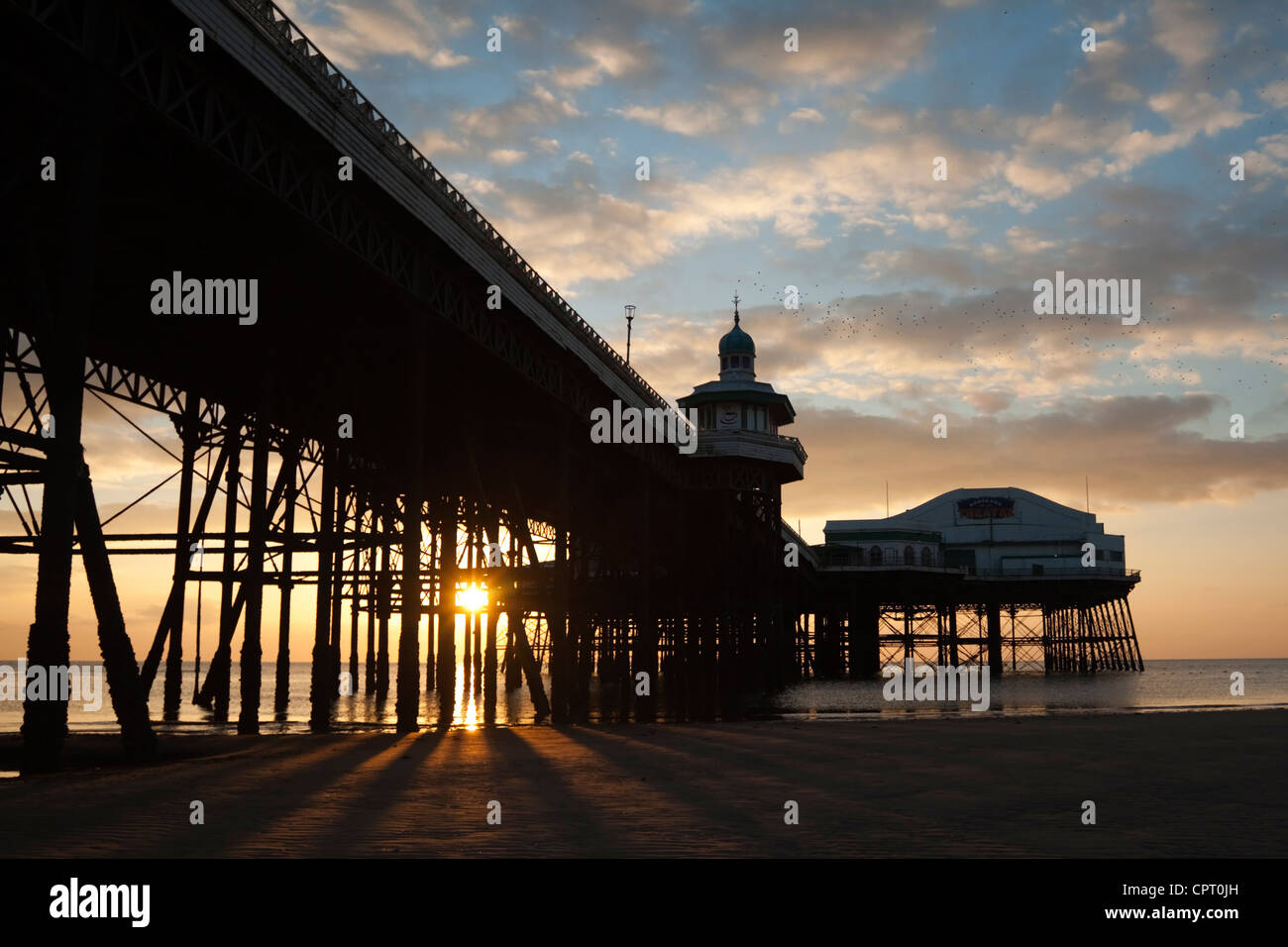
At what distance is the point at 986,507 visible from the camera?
128 m

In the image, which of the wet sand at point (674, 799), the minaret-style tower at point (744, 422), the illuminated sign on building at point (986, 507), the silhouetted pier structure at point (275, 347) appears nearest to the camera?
the wet sand at point (674, 799)

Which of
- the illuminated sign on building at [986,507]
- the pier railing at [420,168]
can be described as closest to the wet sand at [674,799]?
the pier railing at [420,168]

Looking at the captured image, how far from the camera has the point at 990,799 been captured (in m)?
13.2

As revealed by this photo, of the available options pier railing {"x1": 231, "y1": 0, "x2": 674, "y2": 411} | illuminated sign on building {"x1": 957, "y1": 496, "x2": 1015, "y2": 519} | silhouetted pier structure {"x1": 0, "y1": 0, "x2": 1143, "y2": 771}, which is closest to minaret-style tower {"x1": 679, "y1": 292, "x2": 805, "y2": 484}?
silhouetted pier structure {"x1": 0, "y1": 0, "x2": 1143, "y2": 771}

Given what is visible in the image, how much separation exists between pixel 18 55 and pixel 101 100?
2.37 metres

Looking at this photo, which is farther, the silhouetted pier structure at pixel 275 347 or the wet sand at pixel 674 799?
the silhouetted pier structure at pixel 275 347

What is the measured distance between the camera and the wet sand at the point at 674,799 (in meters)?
9.84

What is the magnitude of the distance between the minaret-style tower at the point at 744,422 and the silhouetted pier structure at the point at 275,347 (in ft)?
1.22

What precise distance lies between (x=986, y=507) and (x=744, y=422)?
65.0 m

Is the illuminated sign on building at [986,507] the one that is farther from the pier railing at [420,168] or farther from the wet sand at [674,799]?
the wet sand at [674,799]
